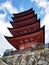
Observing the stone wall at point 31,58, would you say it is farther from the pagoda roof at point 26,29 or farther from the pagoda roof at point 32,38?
the pagoda roof at point 26,29

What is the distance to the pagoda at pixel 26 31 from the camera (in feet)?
129

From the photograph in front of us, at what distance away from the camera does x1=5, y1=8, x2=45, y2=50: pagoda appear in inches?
1551

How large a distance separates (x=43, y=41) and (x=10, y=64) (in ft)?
26.4

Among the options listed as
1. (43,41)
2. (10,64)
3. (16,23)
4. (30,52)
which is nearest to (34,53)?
(30,52)

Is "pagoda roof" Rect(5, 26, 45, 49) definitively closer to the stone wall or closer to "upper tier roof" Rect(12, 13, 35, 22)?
the stone wall

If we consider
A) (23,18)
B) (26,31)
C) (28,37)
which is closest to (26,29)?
(26,31)

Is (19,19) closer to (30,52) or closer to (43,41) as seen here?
(43,41)

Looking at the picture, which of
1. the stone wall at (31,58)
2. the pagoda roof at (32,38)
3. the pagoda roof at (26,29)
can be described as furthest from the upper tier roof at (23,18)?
the stone wall at (31,58)

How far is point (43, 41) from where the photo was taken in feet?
129

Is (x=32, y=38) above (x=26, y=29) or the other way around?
the other way around

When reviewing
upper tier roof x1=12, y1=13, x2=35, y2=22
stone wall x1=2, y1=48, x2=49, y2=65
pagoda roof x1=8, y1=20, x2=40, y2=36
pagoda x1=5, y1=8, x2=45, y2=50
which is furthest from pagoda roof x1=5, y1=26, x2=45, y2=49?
upper tier roof x1=12, y1=13, x2=35, y2=22

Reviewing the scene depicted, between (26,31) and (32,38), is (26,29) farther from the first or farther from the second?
(32,38)

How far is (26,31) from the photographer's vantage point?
44.1m

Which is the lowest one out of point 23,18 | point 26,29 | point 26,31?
point 26,31
